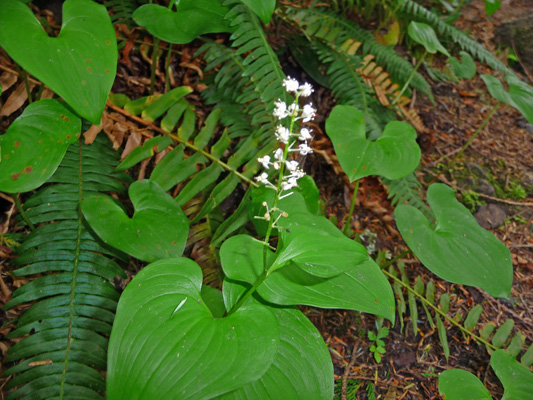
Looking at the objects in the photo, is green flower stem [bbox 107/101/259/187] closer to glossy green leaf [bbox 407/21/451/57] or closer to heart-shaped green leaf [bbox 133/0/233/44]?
heart-shaped green leaf [bbox 133/0/233/44]

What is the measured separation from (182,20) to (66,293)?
1.72 m

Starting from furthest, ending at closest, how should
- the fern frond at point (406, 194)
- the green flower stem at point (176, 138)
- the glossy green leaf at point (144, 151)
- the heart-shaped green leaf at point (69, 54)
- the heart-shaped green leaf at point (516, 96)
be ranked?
the fern frond at point (406, 194), the heart-shaped green leaf at point (516, 96), the green flower stem at point (176, 138), the glossy green leaf at point (144, 151), the heart-shaped green leaf at point (69, 54)

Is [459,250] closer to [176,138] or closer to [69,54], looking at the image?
[176,138]

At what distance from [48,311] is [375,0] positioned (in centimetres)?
396

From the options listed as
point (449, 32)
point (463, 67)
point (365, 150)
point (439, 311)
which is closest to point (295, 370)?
point (365, 150)

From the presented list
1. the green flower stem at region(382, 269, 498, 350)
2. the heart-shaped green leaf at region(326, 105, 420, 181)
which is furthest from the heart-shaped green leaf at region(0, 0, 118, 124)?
the green flower stem at region(382, 269, 498, 350)

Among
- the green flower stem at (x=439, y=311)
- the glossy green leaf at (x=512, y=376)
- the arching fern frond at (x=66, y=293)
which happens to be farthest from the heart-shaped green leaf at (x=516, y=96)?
the arching fern frond at (x=66, y=293)

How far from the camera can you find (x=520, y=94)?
2918 millimetres

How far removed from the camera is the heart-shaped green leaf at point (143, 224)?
6.09ft

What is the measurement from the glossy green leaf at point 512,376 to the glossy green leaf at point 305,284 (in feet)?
3.70

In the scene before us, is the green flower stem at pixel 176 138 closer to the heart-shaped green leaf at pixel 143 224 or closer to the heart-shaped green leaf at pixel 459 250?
the heart-shaped green leaf at pixel 143 224

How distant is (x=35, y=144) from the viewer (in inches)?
70.7

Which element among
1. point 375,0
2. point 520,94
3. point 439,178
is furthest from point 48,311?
point 375,0

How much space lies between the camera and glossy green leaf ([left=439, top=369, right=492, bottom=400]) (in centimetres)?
211
